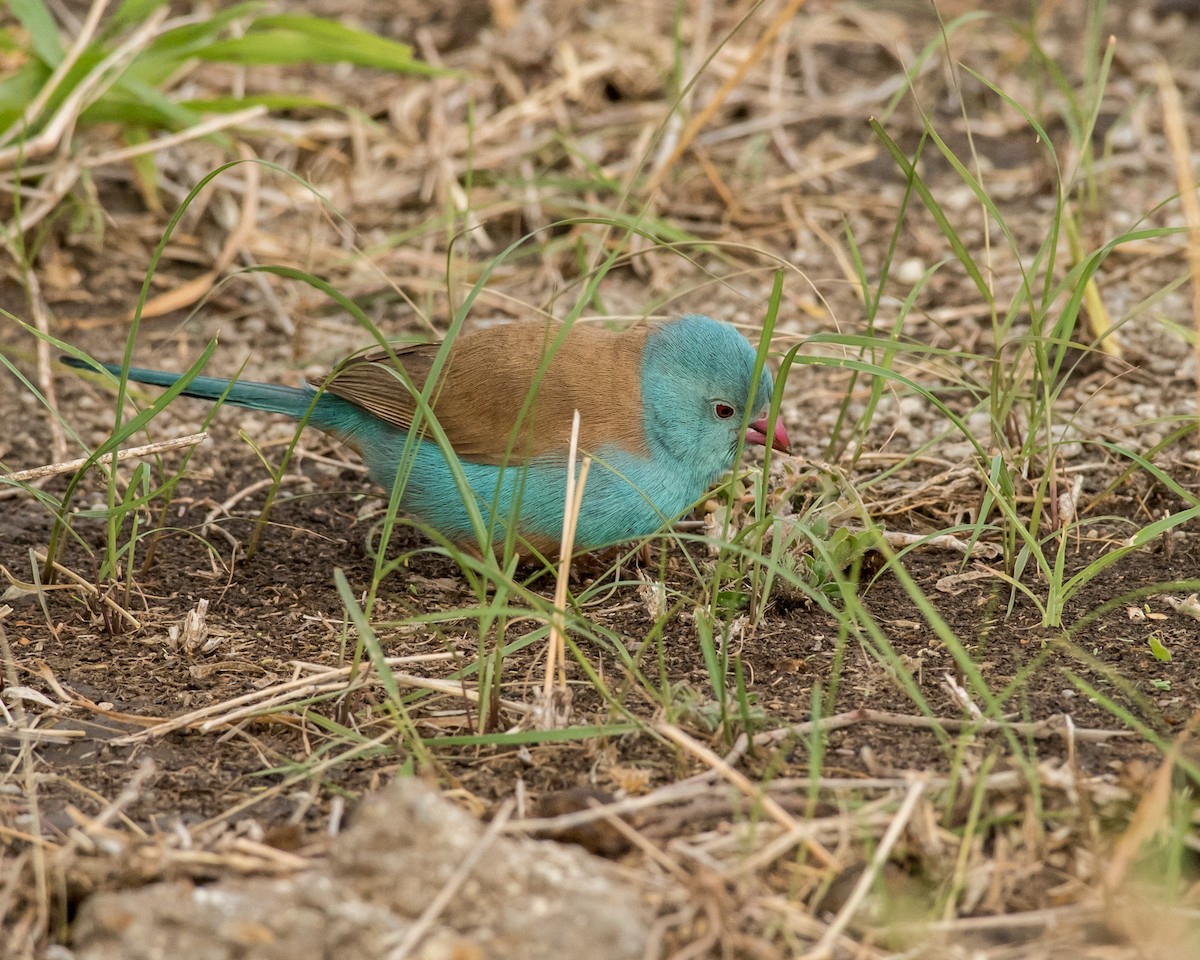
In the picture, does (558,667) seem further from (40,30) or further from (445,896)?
(40,30)

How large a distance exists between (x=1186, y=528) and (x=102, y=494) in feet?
9.55

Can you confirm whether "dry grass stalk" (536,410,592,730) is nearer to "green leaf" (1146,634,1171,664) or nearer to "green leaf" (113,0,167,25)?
"green leaf" (1146,634,1171,664)

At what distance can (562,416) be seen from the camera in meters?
3.63

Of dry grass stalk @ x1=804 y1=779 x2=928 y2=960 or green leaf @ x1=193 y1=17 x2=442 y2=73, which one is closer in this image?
dry grass stalk @ x1=804 y1=779 x2=928 y2=960

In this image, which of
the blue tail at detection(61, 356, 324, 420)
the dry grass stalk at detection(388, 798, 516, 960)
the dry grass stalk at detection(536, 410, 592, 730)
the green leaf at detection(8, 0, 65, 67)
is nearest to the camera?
the dry grass stalk at detection(388, 798, 516, 960)

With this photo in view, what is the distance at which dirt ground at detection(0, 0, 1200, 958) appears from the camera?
2363 mm

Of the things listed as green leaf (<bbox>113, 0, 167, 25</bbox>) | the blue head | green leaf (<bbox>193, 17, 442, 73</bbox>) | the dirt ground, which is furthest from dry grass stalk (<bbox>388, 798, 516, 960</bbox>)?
green leaf (<bbox>113, 0, 167, 25</bbox>)

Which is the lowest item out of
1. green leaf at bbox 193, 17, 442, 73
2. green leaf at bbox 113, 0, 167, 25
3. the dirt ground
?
the dirt ground

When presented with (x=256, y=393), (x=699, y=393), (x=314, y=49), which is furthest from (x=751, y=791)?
(x=314, y=49)

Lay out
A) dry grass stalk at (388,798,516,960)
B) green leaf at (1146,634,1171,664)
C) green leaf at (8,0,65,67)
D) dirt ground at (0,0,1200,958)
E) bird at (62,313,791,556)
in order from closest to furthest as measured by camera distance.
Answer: dry grass stalk at (388,798,516,960)
dirt ground at (0,0,1200,958)
green leaf at (1146,634,1171,664)
bird at (62,313,791,556)
green leaf at (8,0,65,67)

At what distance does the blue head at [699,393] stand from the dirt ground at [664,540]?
0.59 feet

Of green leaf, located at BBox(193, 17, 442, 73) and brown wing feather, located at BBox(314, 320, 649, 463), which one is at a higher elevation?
green leaf, located at BBox(193, 17, 442, 73)

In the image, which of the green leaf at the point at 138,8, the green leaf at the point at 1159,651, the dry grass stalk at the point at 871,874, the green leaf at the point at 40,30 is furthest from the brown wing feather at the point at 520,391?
the green leaf at the point at 138,8

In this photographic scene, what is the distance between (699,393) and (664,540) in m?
0.41
